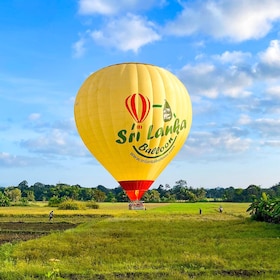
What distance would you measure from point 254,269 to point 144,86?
1831 centimetres

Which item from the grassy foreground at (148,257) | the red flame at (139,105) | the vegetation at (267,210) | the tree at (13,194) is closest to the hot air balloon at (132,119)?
the red flame at (139,105)

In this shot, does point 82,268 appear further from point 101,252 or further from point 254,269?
point 254,269

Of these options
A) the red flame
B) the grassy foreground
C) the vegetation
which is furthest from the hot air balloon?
the grassy foreground

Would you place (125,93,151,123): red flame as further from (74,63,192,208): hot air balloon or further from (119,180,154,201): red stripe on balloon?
(119,180,154,201): red stripe on balloon

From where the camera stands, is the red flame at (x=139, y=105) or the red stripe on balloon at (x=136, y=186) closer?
the red flame at (x=139, y=105)

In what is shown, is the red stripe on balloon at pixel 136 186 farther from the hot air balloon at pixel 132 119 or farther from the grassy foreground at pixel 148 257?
the grassy foreground at pixel 148 257

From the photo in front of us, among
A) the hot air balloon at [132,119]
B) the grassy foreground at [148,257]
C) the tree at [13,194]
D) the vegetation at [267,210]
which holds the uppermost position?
the hot air balloon at [132,119]

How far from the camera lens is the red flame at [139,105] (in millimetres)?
27547

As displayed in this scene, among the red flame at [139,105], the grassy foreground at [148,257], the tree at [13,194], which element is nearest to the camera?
the grassy foreground at [148,257]

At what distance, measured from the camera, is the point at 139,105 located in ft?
90.7

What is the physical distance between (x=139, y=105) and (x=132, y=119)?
99 centimetres

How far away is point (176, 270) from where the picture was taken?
1085 cm

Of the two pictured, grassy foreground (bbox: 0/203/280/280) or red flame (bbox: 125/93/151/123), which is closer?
grassy foreground (bbox: 0/203/280/280)

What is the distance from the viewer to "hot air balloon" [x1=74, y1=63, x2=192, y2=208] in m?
27.6
